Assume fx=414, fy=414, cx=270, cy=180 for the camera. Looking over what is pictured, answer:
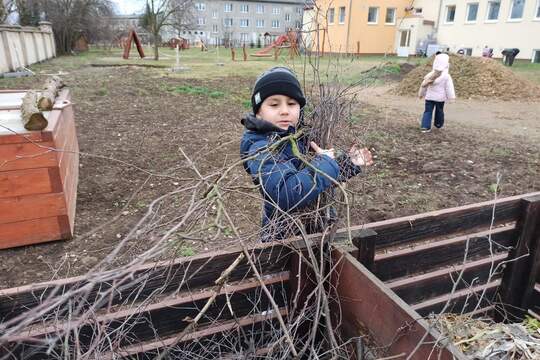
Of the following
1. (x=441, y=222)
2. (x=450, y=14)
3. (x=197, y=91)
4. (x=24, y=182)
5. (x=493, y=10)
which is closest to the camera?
(x=441, y=222)

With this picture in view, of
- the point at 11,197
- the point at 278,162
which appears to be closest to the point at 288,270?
the point at 278,162

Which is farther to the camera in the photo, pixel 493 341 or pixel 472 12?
pixel 472 12

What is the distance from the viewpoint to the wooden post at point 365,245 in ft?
5.58

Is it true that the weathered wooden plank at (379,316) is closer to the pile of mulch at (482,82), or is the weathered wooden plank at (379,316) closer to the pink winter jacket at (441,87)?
the pink winter jacket at (441,87)

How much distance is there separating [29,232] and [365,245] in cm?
304

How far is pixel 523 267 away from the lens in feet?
7.88

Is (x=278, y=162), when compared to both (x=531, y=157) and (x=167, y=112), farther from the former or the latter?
(x=167, y=112)

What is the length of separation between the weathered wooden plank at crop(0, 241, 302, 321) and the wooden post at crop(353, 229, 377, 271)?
279mm

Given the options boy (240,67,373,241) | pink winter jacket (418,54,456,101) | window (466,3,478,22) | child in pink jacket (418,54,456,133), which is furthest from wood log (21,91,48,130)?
window (466,3,478,22)

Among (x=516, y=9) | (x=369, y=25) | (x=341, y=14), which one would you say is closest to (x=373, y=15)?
(x=369, y=25)

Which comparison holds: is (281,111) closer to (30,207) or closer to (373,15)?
(30,207)

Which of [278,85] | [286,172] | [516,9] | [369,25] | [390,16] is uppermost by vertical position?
[516,9]

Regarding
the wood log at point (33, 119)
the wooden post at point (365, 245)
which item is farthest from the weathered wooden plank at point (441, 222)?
the wood log at point (33, 119)

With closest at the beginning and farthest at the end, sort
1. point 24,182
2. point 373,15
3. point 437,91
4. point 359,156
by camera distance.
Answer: point 359,156, point 24,182, point 437,91, point 373,15
